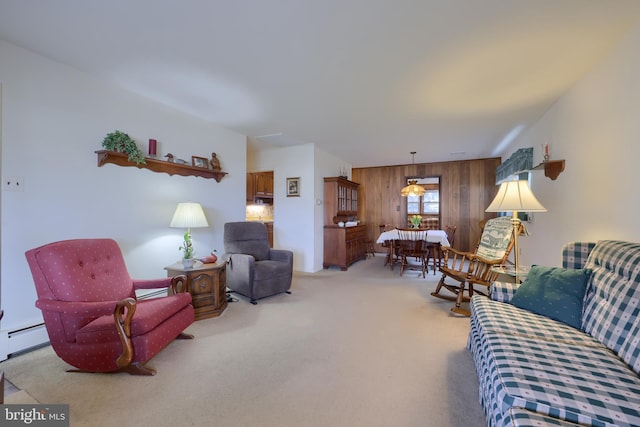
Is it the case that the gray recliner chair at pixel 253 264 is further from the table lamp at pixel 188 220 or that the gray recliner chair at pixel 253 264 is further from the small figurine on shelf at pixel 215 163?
the small figurine on shelf at pixel 215 163

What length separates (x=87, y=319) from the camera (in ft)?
6.00

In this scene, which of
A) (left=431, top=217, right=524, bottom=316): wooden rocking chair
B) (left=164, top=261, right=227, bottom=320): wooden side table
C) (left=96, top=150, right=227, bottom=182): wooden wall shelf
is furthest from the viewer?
(left=431, top=217, right=524, bottom=316): wooden rocking chair

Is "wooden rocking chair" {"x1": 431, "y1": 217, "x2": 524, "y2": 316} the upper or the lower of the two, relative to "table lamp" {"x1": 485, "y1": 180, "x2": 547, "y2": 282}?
lower

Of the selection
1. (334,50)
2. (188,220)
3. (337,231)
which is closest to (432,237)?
(337,231)

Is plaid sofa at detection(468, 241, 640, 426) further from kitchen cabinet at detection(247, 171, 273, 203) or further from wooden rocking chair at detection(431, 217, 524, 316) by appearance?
kitchen cabinet at detection(247, 171, 273, 203)

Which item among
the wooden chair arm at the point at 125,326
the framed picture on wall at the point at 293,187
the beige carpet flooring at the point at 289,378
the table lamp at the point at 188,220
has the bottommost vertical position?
the beige carpet flooring at the point at 289,378

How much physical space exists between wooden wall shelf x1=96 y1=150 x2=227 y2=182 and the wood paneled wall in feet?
14.7

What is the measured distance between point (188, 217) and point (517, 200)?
3.40m

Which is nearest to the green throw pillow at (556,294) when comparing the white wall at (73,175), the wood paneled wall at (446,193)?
the white wall at (73,175)

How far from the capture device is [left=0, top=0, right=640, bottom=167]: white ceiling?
1692 mm

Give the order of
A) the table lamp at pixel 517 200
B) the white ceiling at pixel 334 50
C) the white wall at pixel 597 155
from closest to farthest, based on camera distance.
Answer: the white ceiling at pixel 334 50 < the white wall at pixel 597 155 < the table lamp at pixel 517 200

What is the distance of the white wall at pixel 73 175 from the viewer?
6.95 feet

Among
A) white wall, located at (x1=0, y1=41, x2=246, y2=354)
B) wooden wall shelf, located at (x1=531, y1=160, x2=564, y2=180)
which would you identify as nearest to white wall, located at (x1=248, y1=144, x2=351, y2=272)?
white wall, located at (x1=0, y1=41, x2=246, y2=354)

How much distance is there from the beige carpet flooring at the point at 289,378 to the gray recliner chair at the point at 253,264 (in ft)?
1.50
